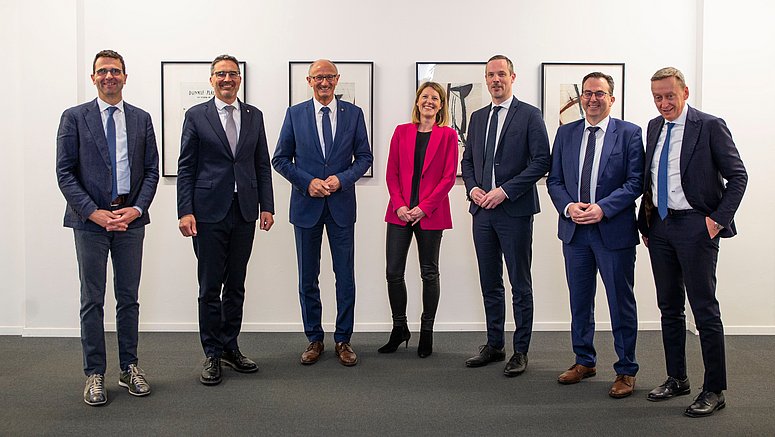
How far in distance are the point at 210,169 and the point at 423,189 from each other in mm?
1290

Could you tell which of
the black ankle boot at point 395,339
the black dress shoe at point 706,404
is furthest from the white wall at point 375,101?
the black dress shoe at point 706,404

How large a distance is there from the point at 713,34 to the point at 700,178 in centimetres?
229

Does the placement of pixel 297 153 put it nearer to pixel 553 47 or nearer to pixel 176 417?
pixel 176 417

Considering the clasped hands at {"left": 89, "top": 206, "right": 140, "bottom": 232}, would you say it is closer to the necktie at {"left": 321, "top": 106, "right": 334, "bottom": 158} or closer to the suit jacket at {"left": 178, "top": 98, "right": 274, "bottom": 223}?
the suit jacket at {"left": 178, "top": 98, "right": 274, "bottom": 223}

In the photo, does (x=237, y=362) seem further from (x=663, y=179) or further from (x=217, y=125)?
(x=663, y=179)

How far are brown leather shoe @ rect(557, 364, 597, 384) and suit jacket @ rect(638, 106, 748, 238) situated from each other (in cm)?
110

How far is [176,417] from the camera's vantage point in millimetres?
3510

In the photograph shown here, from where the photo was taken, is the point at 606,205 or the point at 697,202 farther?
the point at 606,205

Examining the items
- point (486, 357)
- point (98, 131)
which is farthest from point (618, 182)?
point (98, 131)

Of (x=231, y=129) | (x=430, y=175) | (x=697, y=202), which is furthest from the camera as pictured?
(x=430, y=175)

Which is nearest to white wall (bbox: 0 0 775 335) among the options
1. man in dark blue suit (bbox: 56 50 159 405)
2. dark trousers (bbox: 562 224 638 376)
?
dark trousers (bbox: 562 224 638 376)

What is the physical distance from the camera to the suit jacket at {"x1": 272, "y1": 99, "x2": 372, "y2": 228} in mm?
4449

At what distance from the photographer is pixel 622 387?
3.84 meters

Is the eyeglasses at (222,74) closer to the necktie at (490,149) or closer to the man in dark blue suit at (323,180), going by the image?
the man in dark blue suit at (323,180)
